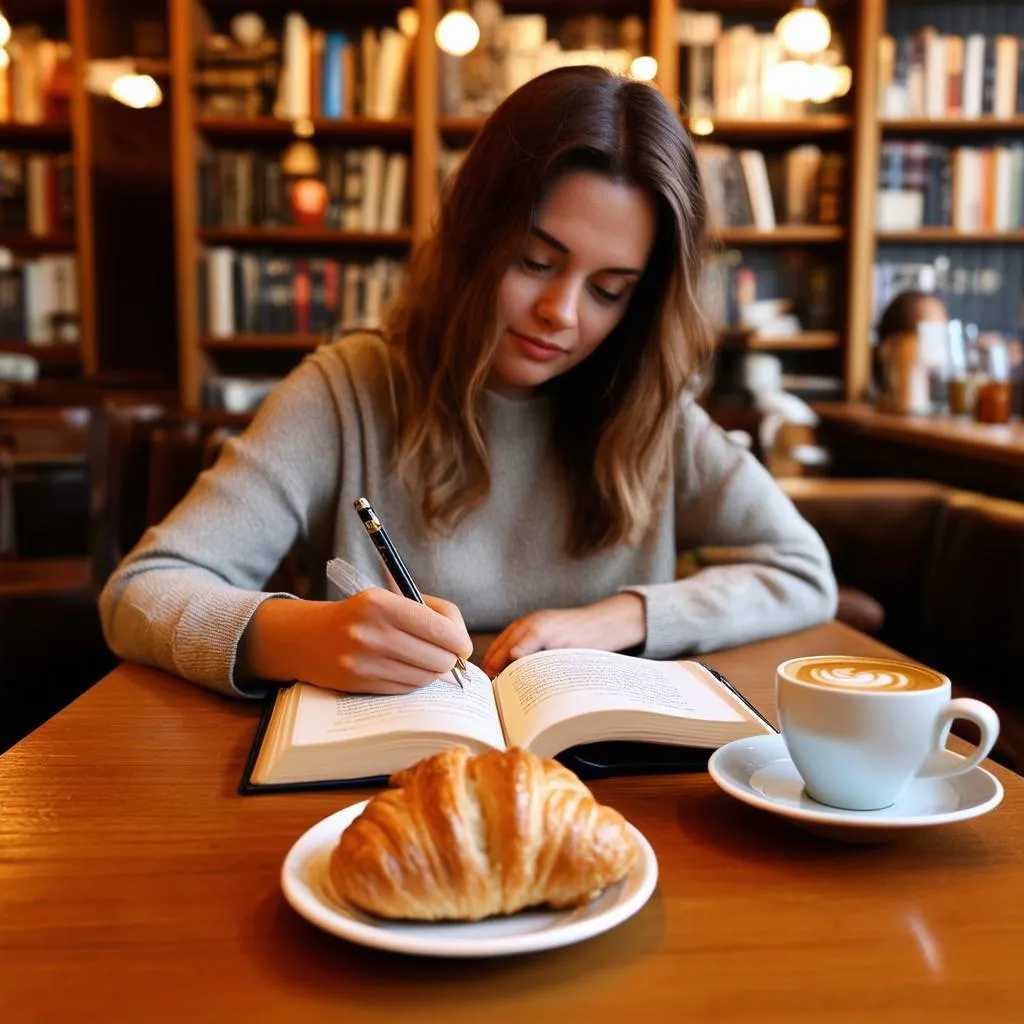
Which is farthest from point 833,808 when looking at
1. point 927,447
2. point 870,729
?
point 927,447

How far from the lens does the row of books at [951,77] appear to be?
3.92 metres

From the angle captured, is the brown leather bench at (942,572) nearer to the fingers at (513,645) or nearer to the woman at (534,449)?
the woman at (534,449)

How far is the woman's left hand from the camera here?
1026mm

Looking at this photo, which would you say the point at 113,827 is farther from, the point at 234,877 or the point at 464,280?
the point at 464,280

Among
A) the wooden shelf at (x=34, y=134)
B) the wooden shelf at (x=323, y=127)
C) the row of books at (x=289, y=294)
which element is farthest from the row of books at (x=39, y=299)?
the wooden shelf at (x=323, y=127)

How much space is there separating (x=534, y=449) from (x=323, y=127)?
9.44 ft

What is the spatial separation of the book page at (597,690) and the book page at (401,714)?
21mm

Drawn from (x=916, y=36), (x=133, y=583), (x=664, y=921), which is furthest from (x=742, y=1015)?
(x=916, y=36)

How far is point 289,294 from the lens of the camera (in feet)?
13.4

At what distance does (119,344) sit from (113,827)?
157 inches

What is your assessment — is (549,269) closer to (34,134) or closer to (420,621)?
(420,621)

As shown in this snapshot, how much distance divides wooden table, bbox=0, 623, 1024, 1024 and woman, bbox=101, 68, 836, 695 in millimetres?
303

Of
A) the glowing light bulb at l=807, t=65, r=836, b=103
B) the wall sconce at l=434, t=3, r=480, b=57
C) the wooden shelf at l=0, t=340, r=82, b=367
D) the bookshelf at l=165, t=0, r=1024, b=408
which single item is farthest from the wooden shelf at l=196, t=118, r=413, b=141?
the glowing light bulb at l=807, t=65, r=836, b=103

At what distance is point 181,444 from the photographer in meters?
1.79
